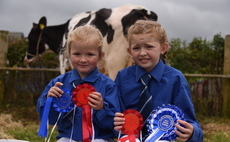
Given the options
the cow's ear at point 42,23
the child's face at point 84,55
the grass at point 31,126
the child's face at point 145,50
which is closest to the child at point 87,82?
the child's face at point 84,55

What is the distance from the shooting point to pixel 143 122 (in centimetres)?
217

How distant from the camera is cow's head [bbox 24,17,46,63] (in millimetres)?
7234

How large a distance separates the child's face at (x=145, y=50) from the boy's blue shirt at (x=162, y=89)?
7 cm

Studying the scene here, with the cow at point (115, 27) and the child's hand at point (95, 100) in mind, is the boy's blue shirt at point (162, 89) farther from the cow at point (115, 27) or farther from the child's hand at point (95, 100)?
the cow at point (115, 27)

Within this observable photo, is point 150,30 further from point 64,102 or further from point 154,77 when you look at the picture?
point 64,102

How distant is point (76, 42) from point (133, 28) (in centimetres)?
40

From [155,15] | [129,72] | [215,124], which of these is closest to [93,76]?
[129,72]

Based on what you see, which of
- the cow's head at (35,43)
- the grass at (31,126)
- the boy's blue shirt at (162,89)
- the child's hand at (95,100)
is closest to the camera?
the child's hand at (95,100)

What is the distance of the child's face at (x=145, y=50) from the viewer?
7.25ft

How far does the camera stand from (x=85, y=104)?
211 centimetres

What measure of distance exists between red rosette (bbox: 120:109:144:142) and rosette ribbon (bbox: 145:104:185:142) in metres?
0.08

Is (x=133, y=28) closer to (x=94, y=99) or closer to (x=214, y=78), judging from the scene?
(x=94, y=99)

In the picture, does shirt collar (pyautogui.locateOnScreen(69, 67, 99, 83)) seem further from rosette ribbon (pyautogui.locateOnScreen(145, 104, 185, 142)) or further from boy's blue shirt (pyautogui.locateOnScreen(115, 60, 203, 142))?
rosette ribbon (pyautogui.locateOnScreen(145, 104, 185, 142))

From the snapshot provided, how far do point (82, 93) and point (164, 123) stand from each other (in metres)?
0.53
